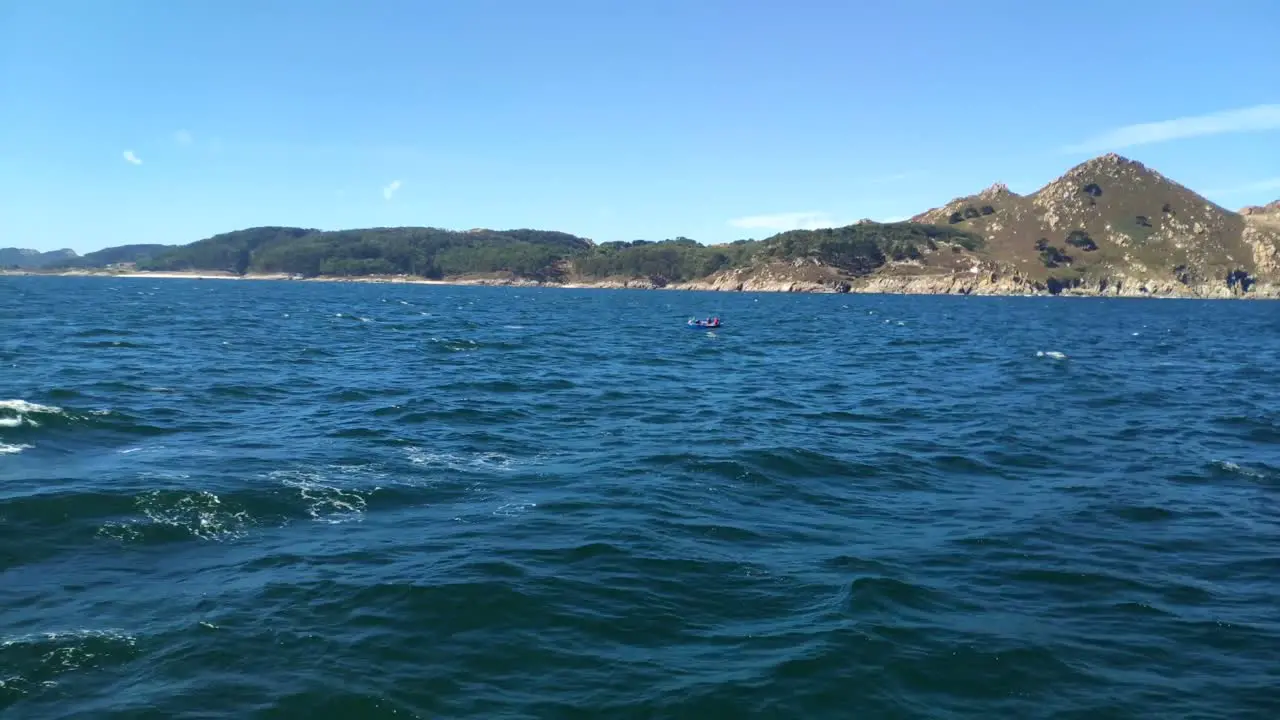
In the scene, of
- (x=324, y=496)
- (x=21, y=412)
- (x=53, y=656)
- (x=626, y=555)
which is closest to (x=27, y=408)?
(x=21, y=412)

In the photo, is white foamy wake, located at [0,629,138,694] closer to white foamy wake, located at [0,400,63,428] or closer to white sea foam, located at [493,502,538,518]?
white sea foam, located at [493,502,538,518]

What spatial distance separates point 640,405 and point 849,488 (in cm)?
1479

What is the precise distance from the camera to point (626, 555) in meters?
16.3

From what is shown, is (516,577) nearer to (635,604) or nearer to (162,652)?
(635,604)

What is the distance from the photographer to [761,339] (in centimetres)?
7912

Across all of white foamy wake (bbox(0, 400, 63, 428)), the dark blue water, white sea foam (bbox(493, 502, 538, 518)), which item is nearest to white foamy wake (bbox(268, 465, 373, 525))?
the dark blue water

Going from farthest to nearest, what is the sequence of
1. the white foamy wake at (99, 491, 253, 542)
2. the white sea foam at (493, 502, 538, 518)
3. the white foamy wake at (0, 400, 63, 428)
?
the white foamy wake at (0, 400, 63, 428) < the white sea foam at (493, 502, 538, 518) < the white foamy wake at (99, 491, 253, 542)

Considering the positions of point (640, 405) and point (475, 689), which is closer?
point (475, 689)

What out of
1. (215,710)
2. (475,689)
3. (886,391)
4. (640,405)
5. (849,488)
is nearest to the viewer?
(215,710)

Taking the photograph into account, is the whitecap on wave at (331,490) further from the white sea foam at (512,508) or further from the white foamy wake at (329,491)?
the white sea foam at (512,508)

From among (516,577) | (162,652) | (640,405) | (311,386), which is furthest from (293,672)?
(311,386)

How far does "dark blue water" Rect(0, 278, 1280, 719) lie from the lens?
11.1 metres

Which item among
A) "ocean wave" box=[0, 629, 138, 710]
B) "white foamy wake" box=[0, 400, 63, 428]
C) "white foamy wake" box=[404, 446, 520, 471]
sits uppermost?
"white foamy wake" box=[0, 400, 63, 428]

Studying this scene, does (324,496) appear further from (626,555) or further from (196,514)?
(626,555)
